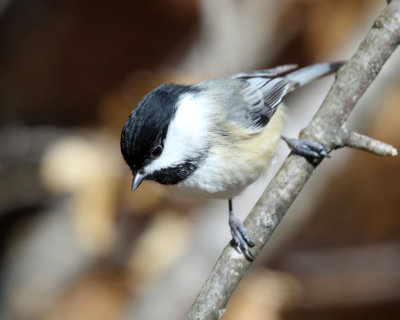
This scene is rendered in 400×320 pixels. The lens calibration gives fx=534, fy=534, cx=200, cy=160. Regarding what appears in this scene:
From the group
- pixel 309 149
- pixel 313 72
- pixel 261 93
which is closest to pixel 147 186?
pixel 261 93

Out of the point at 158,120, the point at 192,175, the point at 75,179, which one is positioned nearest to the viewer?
the point at 158,120

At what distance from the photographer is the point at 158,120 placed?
174cm

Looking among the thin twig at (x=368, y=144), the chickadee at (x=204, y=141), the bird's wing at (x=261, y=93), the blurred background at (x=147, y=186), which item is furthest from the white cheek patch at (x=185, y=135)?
the blurred background at (x=147, y=186)

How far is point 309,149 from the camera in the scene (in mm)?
1810

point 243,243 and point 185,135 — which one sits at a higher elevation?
point 185,135

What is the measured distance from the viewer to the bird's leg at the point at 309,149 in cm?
179

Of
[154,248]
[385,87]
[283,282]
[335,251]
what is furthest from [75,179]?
[385,87]

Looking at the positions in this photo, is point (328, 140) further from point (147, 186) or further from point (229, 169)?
point (147, 186)

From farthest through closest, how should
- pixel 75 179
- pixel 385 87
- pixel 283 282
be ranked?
1. pixel 75 179
2. pixel 283 282
3. pixel 385 87

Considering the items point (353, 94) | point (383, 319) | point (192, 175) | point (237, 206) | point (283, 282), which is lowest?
point (383, 319)

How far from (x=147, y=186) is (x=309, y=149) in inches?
78.9

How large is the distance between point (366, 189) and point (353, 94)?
6.54 feet

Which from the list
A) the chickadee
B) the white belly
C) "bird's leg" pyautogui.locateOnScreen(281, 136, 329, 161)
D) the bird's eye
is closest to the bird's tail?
the chickadee

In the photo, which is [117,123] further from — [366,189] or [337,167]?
[366,189]
